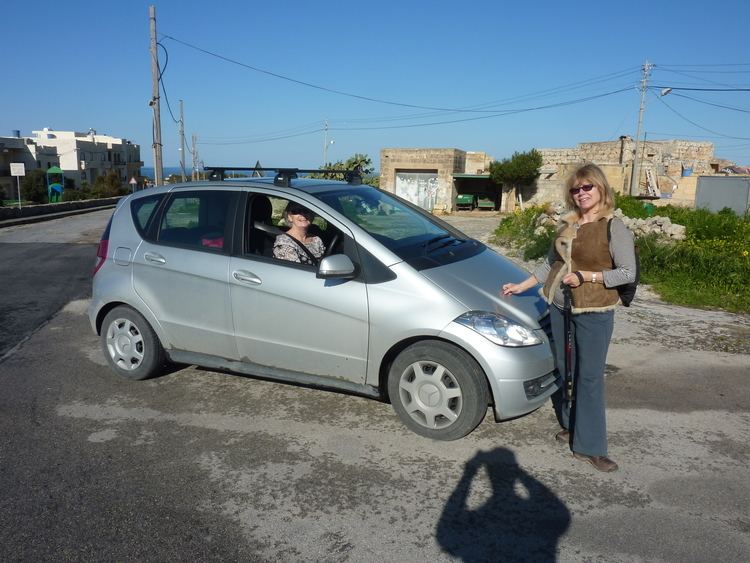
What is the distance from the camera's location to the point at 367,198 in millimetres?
5008

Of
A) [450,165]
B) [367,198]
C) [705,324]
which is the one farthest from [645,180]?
[367,198]

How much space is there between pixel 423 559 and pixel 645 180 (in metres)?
45.3

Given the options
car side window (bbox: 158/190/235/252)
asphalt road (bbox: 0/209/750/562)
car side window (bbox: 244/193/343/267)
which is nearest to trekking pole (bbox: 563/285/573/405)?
asphalt road (bbox: 0/209/750/562)

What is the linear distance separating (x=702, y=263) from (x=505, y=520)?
7.49 meters

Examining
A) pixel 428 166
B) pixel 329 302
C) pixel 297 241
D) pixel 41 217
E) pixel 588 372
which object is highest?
pixel 428 166

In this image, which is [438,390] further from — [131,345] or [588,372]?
[131,345]

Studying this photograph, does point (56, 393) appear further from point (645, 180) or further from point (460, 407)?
point (645, 180)

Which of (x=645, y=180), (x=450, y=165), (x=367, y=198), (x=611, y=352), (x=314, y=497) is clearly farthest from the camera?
(x=645, y=180)

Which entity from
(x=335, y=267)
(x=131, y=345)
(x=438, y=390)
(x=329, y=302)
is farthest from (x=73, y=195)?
(x=438, y=390)

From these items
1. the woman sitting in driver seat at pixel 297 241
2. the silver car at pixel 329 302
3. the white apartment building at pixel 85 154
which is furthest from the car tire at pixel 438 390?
the white apartment building at pixel 85 154

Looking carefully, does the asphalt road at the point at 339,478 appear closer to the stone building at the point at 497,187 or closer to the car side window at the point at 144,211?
the car side window at the point at 144,211

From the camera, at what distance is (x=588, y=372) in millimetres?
3570

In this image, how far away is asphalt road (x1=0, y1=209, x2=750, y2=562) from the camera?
2.88 metres

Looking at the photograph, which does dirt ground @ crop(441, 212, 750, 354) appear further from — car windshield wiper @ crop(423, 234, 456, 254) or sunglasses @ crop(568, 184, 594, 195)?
sunglasses @ crop(568, 184, 594, 195)
